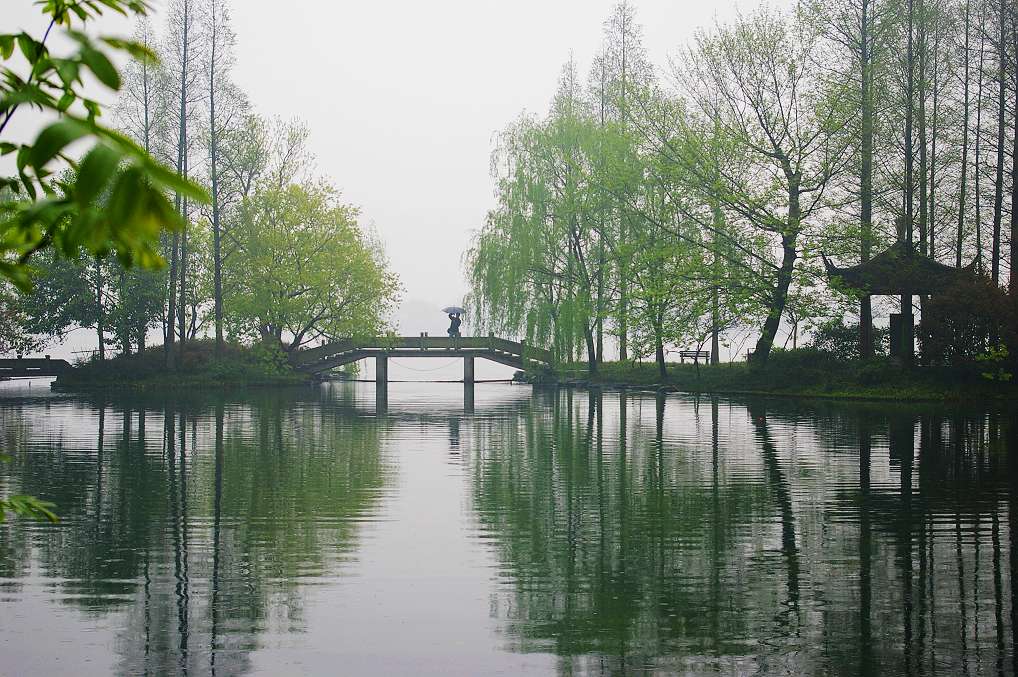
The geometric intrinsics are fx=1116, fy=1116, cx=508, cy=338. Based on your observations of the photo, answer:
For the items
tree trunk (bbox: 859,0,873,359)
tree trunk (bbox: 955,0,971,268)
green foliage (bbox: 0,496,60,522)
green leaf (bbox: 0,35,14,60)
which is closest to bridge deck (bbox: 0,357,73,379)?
tree trunk (bbox: 859,0,873,359)

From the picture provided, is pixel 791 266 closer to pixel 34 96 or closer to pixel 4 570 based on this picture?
pixel 4 570

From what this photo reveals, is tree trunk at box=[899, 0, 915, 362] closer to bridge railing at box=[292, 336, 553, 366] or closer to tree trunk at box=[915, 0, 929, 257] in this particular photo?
tree trunk at box=[915, 0, 929, 257]

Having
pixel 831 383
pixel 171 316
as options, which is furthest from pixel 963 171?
pixel 171 316

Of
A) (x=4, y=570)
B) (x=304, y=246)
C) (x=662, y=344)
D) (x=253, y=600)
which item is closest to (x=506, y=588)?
(x=253, y=600)

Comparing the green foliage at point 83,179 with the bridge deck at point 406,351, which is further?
the bridge deck at point 406,351

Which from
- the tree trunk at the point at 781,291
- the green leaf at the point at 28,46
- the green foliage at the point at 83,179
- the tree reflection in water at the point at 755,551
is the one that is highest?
the tree trunk at the point at 781,291

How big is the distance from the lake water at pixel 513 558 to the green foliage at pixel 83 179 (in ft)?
15.2

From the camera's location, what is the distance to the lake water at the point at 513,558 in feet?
20.8

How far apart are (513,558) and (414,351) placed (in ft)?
149

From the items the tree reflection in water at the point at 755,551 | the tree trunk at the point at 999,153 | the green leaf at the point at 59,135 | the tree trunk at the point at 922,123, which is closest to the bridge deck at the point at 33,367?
the tree reflection in water at the point at 755,551

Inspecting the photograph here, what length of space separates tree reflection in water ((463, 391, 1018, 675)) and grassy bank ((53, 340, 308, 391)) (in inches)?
1019

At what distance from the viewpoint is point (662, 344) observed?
41125mm

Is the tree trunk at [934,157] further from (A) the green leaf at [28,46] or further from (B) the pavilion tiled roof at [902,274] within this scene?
(A) the green leaf at [28,46]

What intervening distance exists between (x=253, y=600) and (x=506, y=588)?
1.78 m
